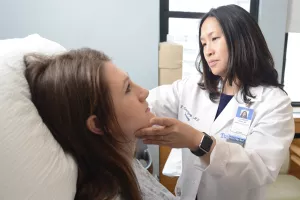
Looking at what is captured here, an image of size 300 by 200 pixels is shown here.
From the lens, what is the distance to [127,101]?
2.29ft

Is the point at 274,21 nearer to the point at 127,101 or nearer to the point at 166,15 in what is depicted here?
the point at 166,15

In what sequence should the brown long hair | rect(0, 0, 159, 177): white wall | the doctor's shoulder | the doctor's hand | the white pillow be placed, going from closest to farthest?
the white pillow
the brown long hair
the doctor's hand
the doctor's shoulder
rect(0, 0, 159, 177): white wall

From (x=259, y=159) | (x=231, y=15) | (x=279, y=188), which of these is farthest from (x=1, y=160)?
(x=279, y=188)

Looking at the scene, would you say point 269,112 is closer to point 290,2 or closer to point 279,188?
point 279,188

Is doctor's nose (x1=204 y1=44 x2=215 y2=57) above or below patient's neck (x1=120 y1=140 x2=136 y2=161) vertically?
above

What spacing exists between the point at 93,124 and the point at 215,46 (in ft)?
2.07

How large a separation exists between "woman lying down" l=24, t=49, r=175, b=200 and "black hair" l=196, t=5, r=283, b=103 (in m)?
A: 0.48

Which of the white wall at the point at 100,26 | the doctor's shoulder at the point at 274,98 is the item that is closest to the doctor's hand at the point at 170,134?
the doctor's shoulder at the point at 274,98

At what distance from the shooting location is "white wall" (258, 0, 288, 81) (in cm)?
222

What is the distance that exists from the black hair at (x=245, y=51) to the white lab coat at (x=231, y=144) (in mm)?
48

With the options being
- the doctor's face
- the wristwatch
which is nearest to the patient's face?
the wristwatch

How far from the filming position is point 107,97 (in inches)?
25.7

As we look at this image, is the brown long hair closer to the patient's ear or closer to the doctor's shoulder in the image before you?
the patient's ear

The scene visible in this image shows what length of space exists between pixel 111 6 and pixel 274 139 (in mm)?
1508
